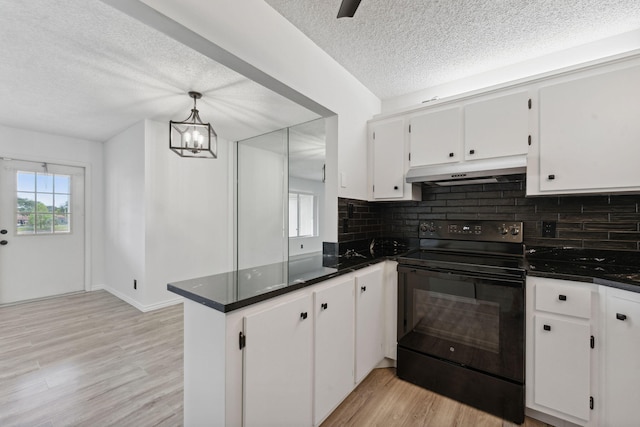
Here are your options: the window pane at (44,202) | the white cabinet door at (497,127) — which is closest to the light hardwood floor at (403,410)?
the white cabinet door at (497,127)

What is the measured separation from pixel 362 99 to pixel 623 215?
2132mm

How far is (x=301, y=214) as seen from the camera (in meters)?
4.01

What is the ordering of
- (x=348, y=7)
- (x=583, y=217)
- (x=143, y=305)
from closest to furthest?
(x=348, y=7), (x=583, y=217), (x=143, y=305)

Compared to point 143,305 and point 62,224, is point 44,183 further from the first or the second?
point 143,305

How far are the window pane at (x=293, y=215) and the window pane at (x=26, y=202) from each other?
3.78 m

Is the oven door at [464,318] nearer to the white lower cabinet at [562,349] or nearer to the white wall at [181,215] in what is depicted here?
the white lower cabinet at [562,349]

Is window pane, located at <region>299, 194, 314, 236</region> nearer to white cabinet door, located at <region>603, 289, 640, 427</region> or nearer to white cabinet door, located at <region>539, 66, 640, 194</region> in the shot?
white cabinet door, located at <region>539, 66, 640, 194</region>

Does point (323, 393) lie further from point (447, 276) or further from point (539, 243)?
point (539, 243)

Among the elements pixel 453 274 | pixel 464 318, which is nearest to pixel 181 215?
pixel 453 274

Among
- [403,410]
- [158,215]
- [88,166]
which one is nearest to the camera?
[403,410]

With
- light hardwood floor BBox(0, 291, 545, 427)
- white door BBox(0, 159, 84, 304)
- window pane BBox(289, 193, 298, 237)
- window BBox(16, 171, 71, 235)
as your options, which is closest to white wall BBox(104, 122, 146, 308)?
white door BBox(0, 159, 84, 304)

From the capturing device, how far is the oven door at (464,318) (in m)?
1.60

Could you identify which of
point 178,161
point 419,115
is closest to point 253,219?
point 178,161

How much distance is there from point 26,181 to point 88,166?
2.42 feet
